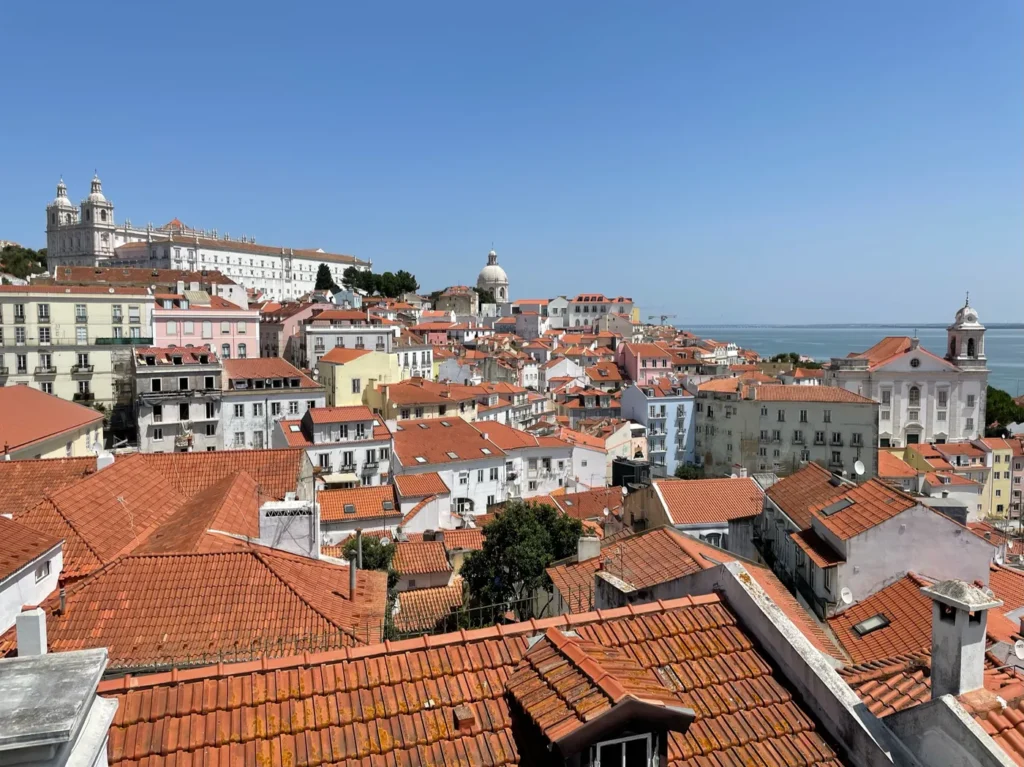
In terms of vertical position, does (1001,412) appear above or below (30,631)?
below

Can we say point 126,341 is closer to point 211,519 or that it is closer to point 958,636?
point 211,519

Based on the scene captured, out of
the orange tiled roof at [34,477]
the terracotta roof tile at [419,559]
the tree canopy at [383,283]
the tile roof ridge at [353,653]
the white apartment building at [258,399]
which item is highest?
the tree canopy at [383,283]

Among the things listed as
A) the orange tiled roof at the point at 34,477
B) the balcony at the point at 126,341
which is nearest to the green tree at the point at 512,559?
the orange tiled roof at the point at 34,477

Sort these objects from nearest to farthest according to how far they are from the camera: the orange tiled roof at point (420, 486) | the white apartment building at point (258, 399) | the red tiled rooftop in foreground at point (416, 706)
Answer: the red tiled rooftop in foreground at point (416, 706)
the orange tiled roof at point (420, 486)
the white apartment building at point (258, 399)

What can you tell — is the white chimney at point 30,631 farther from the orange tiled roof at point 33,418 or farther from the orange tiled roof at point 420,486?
the orange tiled roof at point 420,486

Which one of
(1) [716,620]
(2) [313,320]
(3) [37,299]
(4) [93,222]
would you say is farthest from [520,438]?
(4) [93,222]

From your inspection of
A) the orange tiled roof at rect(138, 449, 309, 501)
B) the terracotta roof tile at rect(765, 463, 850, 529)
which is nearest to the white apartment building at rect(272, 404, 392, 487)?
the orange tiled roof at rect(138, 449, 309, 501)

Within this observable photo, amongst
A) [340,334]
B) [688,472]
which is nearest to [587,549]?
[688,472]
